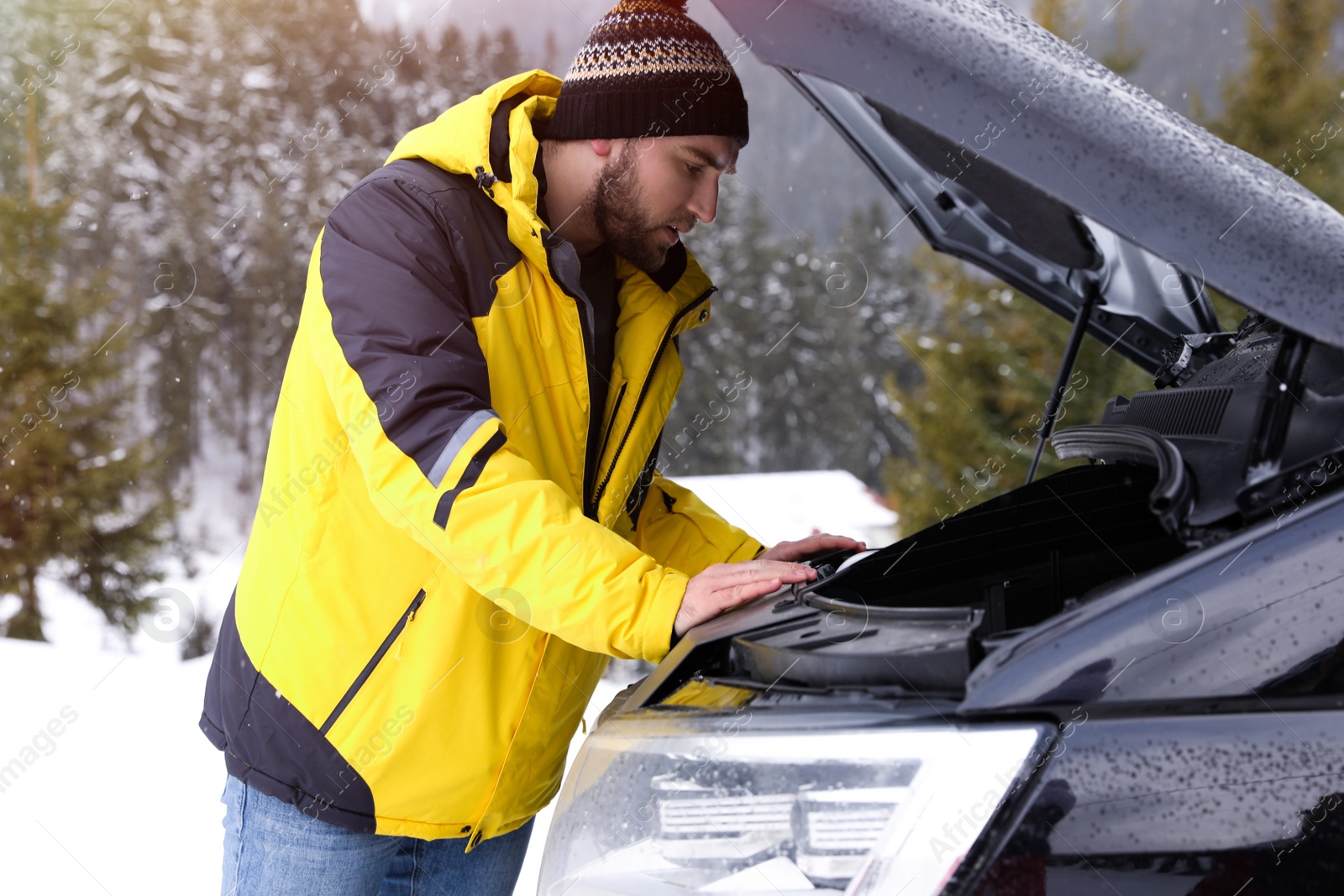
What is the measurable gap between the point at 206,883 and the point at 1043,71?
11.6 feet

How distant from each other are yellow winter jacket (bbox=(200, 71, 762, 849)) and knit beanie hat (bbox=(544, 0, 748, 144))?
0.10 metres

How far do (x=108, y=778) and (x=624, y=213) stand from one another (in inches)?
148

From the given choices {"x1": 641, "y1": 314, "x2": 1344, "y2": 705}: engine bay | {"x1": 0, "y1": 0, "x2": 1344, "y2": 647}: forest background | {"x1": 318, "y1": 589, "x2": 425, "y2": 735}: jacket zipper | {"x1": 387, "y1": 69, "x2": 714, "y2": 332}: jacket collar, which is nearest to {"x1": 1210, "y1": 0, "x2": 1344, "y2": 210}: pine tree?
{"x1": 0, "y1": 0, "x2": 1344, "y2": 647}: forest background

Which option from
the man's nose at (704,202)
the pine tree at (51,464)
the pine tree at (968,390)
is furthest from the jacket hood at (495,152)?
→ the pine tree at (51,464)

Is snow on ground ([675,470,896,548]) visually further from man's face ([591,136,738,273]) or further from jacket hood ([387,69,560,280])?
jacket hood ([387,69,560,280])

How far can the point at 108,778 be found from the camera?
3.93 meters

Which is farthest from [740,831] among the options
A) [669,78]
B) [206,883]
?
[206,883]

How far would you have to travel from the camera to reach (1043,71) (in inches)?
33.9

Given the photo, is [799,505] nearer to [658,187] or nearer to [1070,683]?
[658,187]

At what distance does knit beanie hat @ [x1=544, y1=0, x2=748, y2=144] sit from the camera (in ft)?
4.72

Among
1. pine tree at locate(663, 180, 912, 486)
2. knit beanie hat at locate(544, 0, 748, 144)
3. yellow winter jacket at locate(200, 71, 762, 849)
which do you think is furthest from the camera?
pine tree at locate(663, 180, 912, 486)

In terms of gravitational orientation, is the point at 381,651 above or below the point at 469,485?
below

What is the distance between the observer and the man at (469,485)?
1.10 metres

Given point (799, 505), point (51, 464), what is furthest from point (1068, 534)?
point (799, 505)
